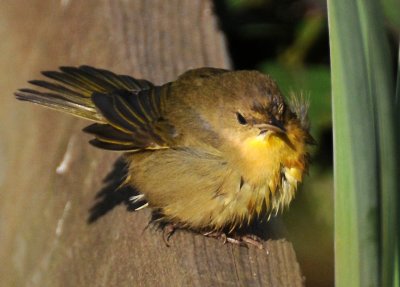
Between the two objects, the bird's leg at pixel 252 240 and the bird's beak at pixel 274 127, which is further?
the bird's beak at pixel 274 127

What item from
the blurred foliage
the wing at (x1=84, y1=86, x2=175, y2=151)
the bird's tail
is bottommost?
the blurred foliage

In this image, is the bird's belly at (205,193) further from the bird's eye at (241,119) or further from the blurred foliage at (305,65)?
the blurred foliage at (305,65)

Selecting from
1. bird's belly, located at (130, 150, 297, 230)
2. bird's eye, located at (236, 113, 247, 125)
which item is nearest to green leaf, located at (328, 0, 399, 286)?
bird's belly, located at (130, 150, 297, 230)

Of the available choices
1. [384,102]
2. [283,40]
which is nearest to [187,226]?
[384,102]

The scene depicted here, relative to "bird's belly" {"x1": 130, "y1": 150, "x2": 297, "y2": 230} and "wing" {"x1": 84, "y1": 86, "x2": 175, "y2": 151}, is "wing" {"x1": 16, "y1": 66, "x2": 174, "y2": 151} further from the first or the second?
"bird's belly" {"x1": 130, "y1": 150, "x2": 297, "y2": 230}

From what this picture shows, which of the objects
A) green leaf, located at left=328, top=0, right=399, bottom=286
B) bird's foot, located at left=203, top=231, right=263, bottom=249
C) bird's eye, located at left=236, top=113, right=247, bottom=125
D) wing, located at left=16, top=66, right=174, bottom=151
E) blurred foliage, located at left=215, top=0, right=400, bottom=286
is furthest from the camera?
blurred foliage, located at left=215, top=0, right=400, bottom=286

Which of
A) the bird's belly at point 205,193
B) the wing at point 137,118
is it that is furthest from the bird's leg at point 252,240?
the wing at point 137,118

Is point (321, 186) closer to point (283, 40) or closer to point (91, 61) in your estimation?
point (283, 40)

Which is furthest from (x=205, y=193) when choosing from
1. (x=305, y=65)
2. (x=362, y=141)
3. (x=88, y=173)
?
(x=305, y=65)
